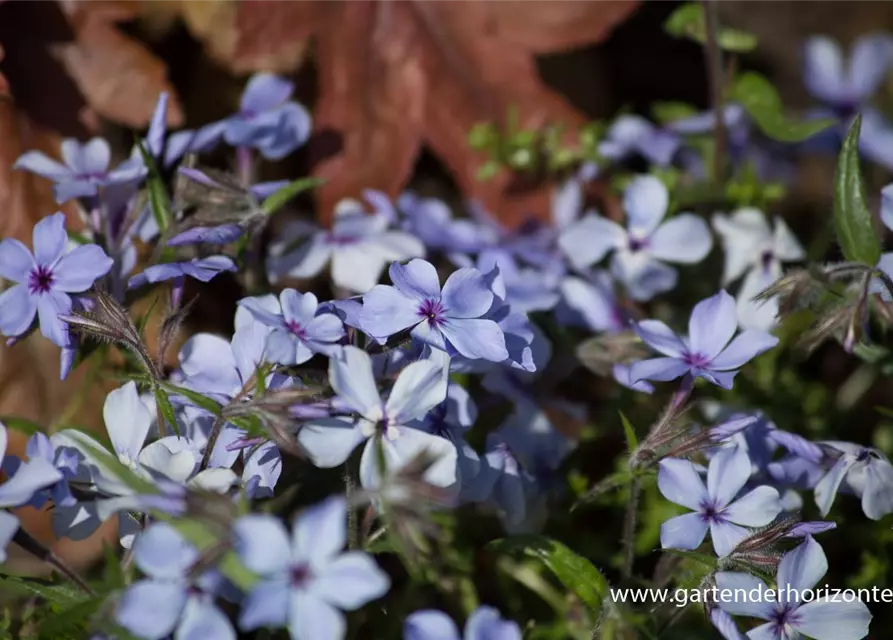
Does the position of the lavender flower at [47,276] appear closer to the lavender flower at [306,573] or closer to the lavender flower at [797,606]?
the lavender flower at [306,573]

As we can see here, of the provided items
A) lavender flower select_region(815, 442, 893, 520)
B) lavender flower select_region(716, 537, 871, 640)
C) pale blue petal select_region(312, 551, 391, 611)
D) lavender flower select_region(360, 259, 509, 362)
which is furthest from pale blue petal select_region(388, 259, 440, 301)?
lavender flower select_region(815, 442, 893, 520)

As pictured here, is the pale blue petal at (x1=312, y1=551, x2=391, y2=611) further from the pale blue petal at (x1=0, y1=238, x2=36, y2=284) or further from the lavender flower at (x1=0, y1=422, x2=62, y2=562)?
the pale blue petal at (x1=0, y1=238, x2=36, y2=284)

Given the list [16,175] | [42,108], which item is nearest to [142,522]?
[16,175]

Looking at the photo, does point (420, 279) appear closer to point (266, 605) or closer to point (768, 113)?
point (266, 605)

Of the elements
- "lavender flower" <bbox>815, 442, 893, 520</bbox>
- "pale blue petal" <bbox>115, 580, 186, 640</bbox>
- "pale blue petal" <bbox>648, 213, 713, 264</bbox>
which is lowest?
"lavender flower" <bbox>815, 442, 893, 520</bbox>

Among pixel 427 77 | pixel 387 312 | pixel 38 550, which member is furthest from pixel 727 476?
pixel 427 77

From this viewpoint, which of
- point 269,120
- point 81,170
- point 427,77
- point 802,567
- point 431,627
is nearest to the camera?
point 431,627

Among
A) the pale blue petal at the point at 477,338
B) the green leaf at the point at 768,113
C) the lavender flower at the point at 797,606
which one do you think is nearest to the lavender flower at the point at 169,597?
the pale blue petal at the point at 477,338
